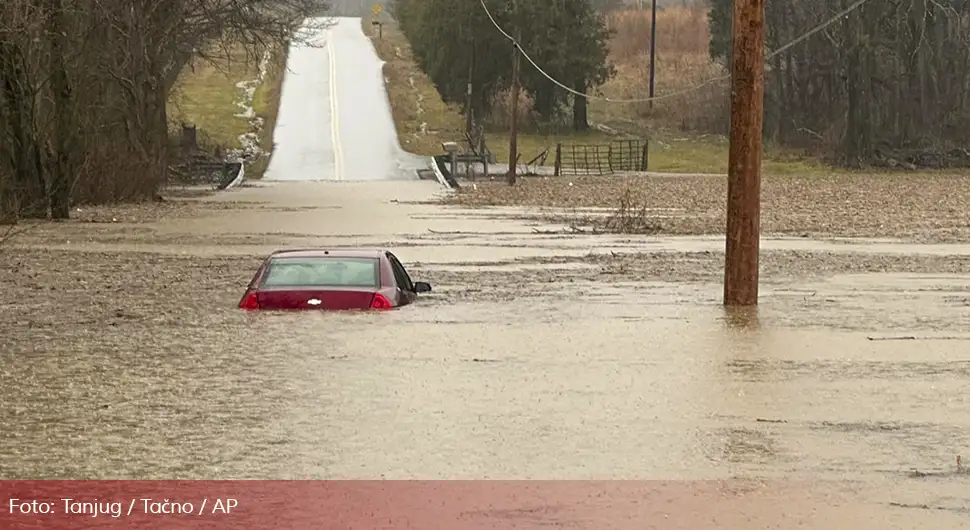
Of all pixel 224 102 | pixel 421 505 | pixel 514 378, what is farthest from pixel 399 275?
pixel 224 102

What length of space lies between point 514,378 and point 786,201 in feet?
125

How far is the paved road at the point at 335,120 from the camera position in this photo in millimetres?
71938

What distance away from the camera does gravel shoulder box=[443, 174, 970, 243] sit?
129ft

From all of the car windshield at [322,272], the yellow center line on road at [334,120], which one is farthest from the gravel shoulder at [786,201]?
the car windshield at [322,272]

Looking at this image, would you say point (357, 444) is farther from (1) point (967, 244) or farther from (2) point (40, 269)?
(1) point (967, 244)

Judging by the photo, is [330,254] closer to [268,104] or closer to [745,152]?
[745,152]

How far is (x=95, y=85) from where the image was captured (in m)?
48.0

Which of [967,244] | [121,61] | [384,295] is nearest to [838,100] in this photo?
[121,61]

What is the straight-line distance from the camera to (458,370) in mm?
15711

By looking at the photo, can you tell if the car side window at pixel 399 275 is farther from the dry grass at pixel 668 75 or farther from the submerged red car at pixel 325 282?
the dry grass at pixel 668 75

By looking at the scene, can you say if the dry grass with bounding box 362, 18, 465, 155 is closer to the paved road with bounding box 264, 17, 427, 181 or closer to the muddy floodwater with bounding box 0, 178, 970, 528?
the paved road with bounding box 264, 17, 427, 181

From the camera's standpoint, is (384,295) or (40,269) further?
(40,269)

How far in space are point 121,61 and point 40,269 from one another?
26707 mm

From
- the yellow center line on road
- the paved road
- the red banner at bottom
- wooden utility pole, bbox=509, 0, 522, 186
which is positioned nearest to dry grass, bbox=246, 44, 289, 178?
the paved road
